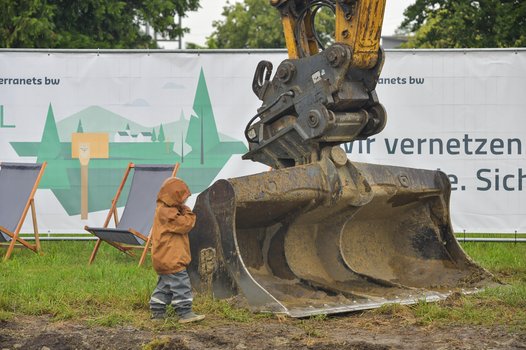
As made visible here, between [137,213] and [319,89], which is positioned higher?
[319,89]

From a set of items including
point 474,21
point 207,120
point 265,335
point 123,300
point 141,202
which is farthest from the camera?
point 474,21

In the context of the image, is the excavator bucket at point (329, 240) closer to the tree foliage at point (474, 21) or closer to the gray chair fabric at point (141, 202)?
the gray chair fabric at point (141, 202)

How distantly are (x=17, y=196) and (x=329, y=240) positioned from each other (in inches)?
187

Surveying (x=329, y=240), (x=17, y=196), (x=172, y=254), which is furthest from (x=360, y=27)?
(x=17, y=196)

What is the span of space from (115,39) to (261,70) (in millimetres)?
16721

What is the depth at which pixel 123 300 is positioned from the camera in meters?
8.52

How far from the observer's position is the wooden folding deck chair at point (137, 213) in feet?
37.7

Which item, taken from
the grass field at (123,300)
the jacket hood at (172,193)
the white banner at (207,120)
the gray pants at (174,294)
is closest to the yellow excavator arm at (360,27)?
the jacket hood at (172,193)

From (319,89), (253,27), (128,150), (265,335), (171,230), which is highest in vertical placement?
(253,27)

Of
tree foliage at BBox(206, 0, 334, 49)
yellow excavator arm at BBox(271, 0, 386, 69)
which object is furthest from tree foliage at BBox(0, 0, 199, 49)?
tree foliage at BBox(206, 0, 334, 49)

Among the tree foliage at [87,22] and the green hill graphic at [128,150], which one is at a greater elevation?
the tree foliage at [87,22]

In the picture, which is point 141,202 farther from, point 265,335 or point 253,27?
point 253,27

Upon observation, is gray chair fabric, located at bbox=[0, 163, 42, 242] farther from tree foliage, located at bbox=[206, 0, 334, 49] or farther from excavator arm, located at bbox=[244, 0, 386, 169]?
tree foliage, located at bbox=[206, 0, 334, 49]

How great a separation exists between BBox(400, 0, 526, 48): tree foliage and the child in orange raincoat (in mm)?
13721
